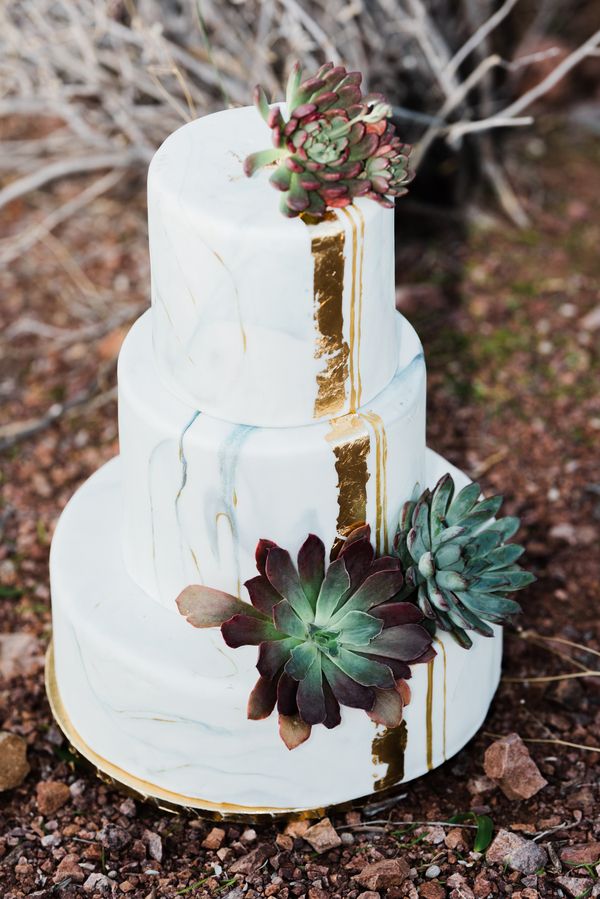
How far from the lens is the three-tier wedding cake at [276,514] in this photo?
1.70m

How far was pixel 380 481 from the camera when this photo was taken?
189 cm

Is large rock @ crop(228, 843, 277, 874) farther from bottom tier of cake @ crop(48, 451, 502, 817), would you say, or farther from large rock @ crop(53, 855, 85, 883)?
large rock @ crop(53, 855, 85, 883)

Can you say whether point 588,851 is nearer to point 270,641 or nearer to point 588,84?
point 270,641

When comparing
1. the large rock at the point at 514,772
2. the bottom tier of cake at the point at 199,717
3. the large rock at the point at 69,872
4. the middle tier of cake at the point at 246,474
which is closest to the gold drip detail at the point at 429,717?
the bottom tier of cake at the point at 199,717

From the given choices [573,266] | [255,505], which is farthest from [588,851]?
[573,266]

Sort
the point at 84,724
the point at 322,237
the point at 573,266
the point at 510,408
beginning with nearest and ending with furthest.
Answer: the point at 322,237 → the point at 84,724 → the point at 510,408 → the point at 573,266

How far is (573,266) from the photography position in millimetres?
3412

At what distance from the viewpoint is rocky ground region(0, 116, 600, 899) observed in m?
1.97

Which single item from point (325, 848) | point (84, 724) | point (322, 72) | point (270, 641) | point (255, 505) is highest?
point (322, 72)

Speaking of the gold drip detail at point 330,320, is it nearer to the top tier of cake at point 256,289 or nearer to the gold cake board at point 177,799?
the top tier of cake at point 256,289

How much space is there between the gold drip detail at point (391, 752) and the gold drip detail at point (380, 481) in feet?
0.94

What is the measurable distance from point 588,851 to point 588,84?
2.83 meters

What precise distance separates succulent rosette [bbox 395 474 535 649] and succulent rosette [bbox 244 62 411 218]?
A: 0.49 meters

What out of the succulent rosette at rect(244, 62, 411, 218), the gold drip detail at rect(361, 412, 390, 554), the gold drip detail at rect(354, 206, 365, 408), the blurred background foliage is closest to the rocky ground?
the blurred background foliage
